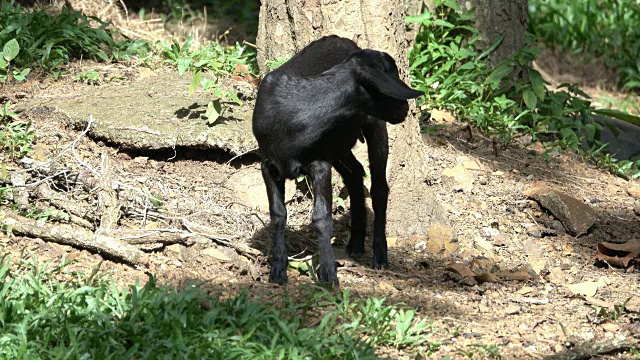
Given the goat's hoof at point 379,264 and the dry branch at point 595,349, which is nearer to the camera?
the dry branch at point 595,349

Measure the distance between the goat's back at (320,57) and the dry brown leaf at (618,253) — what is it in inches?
88.7

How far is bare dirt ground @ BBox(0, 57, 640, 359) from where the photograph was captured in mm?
5098

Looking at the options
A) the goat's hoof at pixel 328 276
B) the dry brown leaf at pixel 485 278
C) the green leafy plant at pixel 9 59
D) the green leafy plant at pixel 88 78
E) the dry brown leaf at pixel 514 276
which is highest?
the green leafy plant at pixel 9 59

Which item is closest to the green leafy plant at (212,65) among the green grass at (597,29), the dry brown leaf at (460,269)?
the dry brown leaf at (460,269)

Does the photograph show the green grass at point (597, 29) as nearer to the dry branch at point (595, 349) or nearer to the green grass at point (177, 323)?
the dry branch at point (595, 349)

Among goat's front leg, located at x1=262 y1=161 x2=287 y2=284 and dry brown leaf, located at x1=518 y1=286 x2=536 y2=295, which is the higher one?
goat's front leg, located at x1=262 y1=161 x2=287 y2=284

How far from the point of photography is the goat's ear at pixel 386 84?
472 centimetres

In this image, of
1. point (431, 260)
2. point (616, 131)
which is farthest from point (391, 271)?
point (616, 131)

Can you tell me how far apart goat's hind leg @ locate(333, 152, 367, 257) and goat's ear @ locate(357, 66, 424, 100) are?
1.01 metres

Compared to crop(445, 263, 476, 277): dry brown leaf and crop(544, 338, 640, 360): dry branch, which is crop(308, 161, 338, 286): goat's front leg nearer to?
crop(445, 263, 476, 277): dry brown leaf

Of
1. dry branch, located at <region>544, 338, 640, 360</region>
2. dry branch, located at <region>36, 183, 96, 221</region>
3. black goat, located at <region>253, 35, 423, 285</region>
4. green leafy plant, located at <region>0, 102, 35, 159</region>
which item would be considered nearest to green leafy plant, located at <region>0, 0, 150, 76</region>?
green leafy plant, located at <region>0, 102, 35, 159</region>

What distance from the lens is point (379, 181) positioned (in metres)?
5.90

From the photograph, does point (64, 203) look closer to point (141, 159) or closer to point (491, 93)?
point (141, 159)

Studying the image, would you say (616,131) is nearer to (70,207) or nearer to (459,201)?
(459,201)
